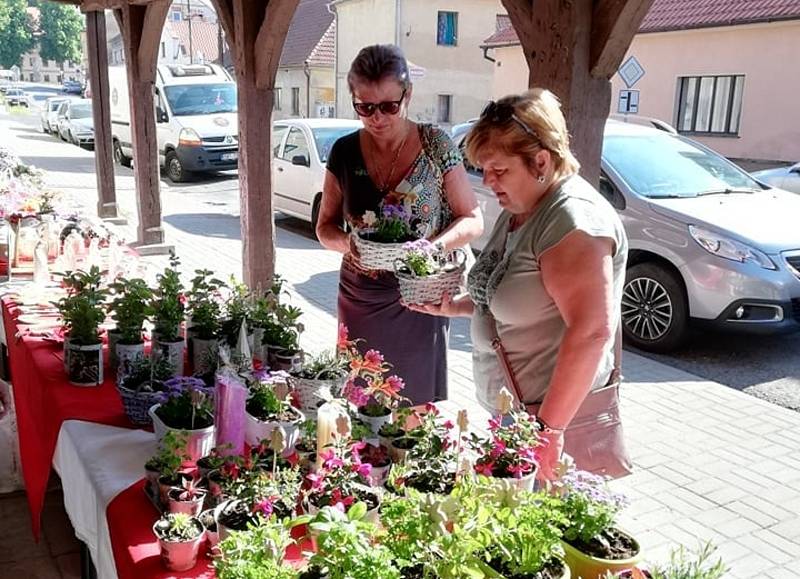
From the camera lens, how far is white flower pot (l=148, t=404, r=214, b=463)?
1.95 m

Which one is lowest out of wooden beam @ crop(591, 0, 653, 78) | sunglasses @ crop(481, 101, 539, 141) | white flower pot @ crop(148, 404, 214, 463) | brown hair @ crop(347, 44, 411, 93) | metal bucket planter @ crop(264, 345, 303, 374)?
white flower pot @ crop(148, 404, 214, 463)

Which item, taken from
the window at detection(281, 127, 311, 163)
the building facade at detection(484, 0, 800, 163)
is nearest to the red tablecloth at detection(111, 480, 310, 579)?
the window at detection(281, 127, 311, 163)

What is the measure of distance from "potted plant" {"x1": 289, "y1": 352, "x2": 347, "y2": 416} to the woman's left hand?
0.58 m

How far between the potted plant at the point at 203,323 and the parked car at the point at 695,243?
3941mm

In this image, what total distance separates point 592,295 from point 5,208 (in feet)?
13.7

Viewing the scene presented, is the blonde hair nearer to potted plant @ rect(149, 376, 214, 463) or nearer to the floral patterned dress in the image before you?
the floral patterned dress

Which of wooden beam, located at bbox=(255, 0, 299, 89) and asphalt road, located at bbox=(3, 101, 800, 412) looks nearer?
wooden beam, located at bbox=(255, 0, 299, 89)

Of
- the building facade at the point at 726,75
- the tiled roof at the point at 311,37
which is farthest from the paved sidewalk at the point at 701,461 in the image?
the tiled roof at the point at 311,37

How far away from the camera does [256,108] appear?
5.21 m

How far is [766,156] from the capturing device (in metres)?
16.9

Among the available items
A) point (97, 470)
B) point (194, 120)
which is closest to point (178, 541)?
point (97, 470)

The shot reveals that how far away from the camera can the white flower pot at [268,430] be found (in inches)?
77.6

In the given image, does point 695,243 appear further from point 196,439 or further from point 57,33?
point 57,33

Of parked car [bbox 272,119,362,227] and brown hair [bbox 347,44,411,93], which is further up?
brown hair [bbox 347,44,411,93]
